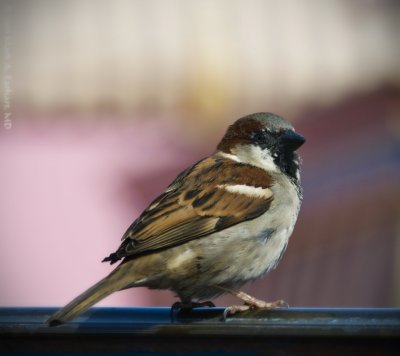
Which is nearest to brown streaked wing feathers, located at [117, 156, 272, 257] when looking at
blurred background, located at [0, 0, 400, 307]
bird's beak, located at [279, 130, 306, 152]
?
bird's beak, located at [279, 130, 306, 152]

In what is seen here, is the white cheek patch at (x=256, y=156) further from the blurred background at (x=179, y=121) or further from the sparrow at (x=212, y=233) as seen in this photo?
the blurred background at (x=179, y=121)

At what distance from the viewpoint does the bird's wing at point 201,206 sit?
2.38m

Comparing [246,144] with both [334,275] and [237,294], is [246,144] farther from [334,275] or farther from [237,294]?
[334,275]

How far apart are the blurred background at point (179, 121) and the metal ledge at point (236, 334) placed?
6.59 feet

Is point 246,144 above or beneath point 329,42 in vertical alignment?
beneath

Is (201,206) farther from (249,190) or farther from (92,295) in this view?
(92,295)

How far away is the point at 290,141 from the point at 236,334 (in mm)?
1071

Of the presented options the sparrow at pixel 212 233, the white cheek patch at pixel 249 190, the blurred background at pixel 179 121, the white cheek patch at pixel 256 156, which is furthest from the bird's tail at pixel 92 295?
the blurred background at pixel 179 121

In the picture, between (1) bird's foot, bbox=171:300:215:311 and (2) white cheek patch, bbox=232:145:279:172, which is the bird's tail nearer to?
(1) bird's foot, bbox=171:300:215:311

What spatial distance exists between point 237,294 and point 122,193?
1753 millimetres

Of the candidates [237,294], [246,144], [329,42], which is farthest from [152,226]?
[329,42]

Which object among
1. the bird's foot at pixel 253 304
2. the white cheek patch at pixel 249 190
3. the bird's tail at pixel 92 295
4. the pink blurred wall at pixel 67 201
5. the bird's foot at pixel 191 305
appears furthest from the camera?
the pink blurred wall at pixel 67 201

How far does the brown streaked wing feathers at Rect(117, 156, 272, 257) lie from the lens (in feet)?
7.82

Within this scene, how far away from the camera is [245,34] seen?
5.20m
